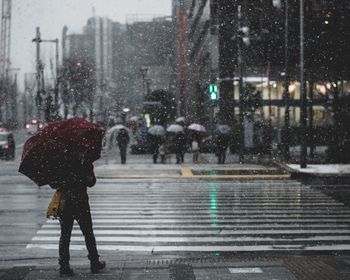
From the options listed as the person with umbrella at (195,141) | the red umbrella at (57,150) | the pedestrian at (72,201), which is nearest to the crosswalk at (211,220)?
the pedestrian at (72,201)

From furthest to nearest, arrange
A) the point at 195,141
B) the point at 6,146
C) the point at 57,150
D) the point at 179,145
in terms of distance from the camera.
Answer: the point at 6,146, the point at 195,141, the point at 179,145, the point at 57,150

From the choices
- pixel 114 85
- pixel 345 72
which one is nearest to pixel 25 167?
pixel 345 72

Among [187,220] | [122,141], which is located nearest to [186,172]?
[122,141]

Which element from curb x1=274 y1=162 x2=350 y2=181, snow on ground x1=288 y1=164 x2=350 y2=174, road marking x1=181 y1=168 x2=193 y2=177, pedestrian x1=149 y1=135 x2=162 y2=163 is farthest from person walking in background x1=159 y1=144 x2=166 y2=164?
curb x1=274 y1=162 x2=350 y2=181

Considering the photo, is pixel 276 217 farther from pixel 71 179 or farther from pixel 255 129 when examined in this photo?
pixel 255 129

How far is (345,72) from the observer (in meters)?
39.9

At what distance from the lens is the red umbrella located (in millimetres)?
8047

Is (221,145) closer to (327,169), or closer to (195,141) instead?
(195,141)

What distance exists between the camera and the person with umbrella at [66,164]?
317 inches

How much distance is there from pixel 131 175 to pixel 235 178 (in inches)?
155

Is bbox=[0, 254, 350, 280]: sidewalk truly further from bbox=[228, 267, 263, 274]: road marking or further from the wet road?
the wet road

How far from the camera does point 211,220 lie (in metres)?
13.9

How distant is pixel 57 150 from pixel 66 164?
0.21 meters

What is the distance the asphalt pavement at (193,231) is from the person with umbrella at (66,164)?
71 centimetres
